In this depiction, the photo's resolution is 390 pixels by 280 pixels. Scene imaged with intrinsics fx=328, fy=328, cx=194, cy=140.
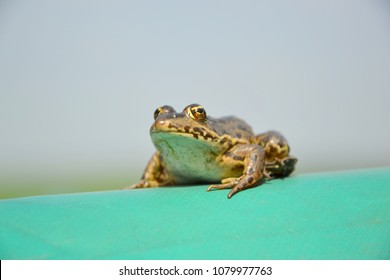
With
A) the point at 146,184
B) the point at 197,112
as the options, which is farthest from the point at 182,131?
the point at 146,184

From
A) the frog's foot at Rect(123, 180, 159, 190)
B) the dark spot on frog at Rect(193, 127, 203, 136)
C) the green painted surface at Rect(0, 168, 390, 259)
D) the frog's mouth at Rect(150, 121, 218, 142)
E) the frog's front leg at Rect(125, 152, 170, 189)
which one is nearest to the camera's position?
the green painted surface at Rect(0, 168, 390, 259)

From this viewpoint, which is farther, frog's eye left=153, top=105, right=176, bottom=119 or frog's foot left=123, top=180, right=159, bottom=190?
frog's foot left=123, top=180, right=159, bottom=190

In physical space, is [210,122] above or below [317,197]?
above

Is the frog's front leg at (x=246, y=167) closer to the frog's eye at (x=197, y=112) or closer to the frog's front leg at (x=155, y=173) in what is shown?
the frog's eye at (x=197, y=112)

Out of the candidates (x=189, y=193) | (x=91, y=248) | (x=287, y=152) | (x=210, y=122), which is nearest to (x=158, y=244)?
(x=91, y=248)

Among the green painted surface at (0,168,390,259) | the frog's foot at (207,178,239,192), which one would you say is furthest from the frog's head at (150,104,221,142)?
the green painted surface at (0,168,390,259)

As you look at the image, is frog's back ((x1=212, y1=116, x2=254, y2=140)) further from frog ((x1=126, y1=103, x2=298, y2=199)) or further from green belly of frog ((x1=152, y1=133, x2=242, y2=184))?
green belly of frog ((x1=152, y1=133, x2=242, y2=184))

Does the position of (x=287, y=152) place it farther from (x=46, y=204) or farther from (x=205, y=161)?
(x=46, y=204)
